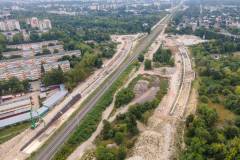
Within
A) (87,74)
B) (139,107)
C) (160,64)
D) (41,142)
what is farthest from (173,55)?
(41,142)

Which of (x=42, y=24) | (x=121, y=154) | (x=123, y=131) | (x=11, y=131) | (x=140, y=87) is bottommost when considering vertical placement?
(x=11, y=131)

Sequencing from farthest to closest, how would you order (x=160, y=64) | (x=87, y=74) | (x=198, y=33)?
(x=198, y=33) < (x=160, y=64) < (x=87, y=74)

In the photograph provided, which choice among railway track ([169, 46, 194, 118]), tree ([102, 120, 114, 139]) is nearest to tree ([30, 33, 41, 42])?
railway track ([169, 46, 194, 118])

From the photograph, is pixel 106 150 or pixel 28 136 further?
pixel 28 136

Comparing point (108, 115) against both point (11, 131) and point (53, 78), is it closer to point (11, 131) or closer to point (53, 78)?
point (11, 131)

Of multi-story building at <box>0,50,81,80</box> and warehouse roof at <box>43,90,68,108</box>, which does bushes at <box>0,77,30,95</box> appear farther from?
warehouse roof at <box>43,90,68,108</box>

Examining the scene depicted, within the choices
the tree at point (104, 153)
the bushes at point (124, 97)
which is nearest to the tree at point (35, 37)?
the bushes at point (124, 97)

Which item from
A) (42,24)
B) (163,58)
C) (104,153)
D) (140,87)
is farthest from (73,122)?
(42,24)

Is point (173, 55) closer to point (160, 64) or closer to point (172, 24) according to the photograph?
point (160, 64)
